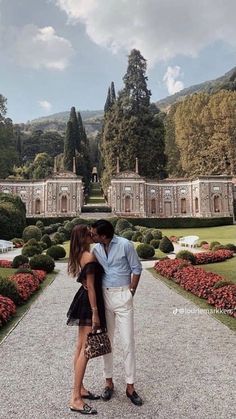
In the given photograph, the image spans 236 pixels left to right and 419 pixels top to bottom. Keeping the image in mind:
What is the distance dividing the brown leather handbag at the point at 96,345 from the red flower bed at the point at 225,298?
5012 mm

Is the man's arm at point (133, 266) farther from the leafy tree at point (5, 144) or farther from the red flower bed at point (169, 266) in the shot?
the leafy tree at point (5, 144)

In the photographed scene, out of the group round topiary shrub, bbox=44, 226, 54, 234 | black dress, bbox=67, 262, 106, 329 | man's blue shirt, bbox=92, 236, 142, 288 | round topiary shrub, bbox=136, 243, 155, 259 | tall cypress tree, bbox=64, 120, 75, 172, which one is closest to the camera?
black dress, bbox=67, 262, 106, 329

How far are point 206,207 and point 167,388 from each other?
47.9 meters

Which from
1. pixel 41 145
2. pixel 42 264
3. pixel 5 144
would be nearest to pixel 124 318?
pixel 42 264

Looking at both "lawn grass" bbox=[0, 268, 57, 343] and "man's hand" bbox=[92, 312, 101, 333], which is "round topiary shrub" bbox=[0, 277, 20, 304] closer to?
"lawn grass" bbox=[0, 268, 57, 343]

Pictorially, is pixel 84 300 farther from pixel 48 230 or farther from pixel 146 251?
pixel 48 230

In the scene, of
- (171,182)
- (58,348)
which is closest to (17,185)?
(171,182)

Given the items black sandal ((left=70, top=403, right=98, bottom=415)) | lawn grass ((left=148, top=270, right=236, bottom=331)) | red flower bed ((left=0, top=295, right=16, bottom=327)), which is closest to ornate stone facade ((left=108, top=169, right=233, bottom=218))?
lawn grass ((left=148, top=270, right=236, bottom=331))

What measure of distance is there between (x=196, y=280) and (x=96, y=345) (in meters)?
7.66

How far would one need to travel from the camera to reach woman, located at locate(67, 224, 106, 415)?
163 inches

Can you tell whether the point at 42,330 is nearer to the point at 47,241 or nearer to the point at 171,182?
the point at 47,241

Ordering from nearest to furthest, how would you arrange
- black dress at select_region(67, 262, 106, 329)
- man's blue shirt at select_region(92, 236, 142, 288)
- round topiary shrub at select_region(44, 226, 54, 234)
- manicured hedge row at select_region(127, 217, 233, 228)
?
black dress at select_region(67, 262, 106, 329), man's blue shirt at select_region(92, 236, 142, 288), round topiary shrub at select_region(44, 226, 54, 234), manicured hedge row at select_region(127, 217, 233, 228)

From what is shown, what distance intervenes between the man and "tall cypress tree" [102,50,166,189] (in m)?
49.9

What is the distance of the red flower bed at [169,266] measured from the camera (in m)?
13.9
